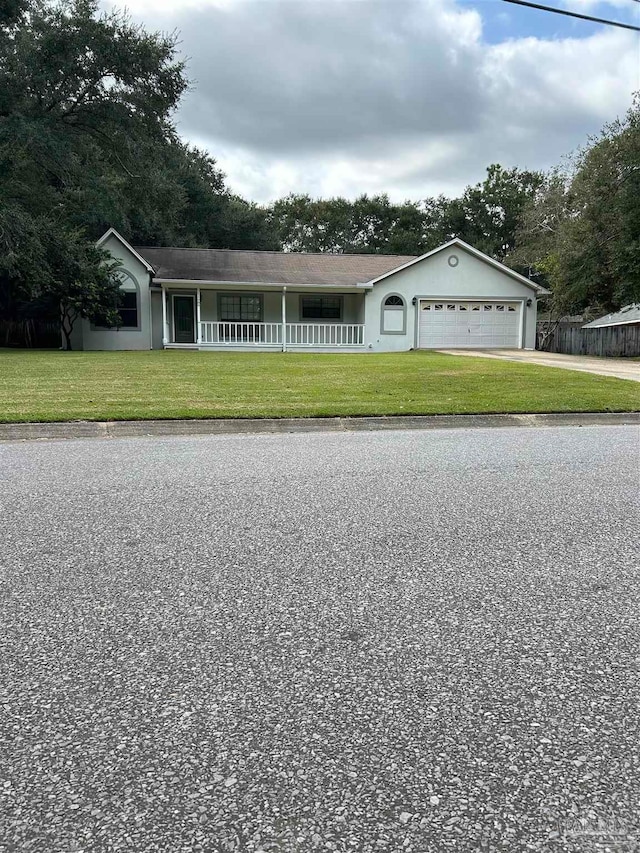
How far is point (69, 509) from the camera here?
4684 mm

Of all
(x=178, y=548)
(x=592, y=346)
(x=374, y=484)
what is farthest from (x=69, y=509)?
(x=592, y=346)

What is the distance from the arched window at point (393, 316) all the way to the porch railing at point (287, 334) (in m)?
0.99

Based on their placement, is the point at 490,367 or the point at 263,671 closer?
the point at 263,671

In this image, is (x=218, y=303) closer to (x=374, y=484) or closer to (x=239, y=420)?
(x=239, y=420)

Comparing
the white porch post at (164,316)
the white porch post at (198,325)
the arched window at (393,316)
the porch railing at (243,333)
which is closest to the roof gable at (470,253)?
the arched window at (393,316)

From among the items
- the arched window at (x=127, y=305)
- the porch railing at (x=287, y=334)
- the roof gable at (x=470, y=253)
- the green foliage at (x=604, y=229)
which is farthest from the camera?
the roof gable at (x=470, y=253)

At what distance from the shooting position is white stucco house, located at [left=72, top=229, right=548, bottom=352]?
2422cm

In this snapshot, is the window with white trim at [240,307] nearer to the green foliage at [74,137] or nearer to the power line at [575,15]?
the green foliage at [74,137]

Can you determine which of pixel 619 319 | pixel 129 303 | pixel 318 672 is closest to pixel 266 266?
pixel 129 303

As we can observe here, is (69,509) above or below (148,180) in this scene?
below

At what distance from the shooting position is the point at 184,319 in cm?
2530

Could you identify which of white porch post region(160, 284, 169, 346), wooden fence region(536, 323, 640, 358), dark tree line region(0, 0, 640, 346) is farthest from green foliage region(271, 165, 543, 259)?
white porch post region(160, 284, 169, 346)

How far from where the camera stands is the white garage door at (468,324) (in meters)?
25.9

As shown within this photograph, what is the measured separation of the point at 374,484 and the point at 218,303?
2131cm
